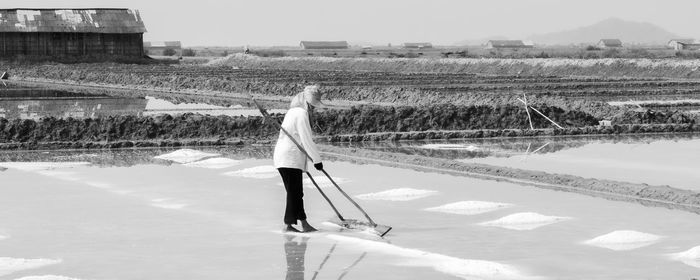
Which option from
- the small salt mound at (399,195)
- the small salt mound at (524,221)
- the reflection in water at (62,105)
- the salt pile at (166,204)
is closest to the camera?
the small salt mound at (524,221)

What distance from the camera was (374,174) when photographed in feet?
44.9

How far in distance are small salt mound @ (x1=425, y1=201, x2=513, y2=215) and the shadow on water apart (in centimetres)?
181

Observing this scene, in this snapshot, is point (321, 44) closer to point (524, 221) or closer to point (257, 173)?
point (257, 173)

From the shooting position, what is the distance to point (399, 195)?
38.4ft

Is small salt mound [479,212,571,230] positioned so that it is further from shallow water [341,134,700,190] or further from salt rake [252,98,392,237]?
shallow water [341,134,700,190]

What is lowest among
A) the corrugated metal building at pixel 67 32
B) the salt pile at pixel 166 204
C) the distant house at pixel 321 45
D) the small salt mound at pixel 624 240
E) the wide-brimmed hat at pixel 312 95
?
the distant house at pixel 321 45

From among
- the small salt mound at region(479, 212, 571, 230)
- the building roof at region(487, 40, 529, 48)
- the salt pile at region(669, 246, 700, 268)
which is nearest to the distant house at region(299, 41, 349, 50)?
the building roof at region(487, 40, 529, 48)

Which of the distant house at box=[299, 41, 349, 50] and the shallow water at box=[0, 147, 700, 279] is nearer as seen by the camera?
the shallow water at box=[0, 147, 700, 279]

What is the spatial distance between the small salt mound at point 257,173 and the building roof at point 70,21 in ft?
156

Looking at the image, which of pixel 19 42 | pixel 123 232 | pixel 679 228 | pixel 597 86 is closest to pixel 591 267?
pixel 679 228

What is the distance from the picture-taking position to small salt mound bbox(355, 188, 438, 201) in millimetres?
11562

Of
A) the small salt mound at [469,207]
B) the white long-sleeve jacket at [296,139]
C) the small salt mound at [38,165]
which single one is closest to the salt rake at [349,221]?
the white long-sleeve jacket at [296,139]

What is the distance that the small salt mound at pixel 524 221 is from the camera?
9.66 meters

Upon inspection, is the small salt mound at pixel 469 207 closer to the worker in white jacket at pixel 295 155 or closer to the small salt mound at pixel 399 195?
the small salt mound at pixel 399 195
